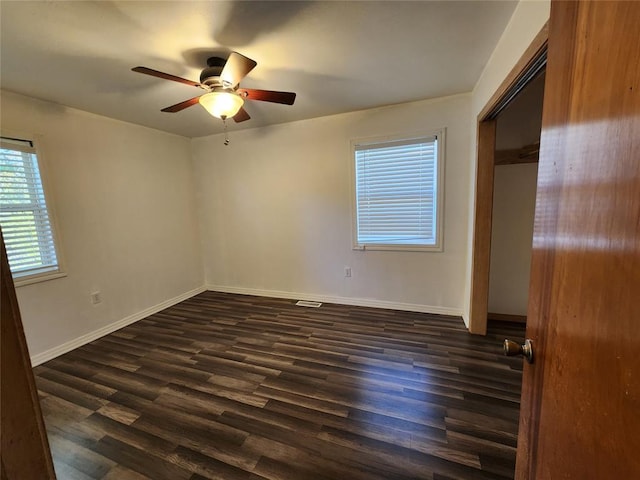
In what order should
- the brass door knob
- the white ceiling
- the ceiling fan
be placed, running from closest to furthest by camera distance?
the brass door knob, the white ceiling, the ceiling fan

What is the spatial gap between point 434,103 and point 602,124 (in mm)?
2643

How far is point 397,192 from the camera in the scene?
305 cm

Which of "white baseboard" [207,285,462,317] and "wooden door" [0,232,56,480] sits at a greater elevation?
"wooden door" [0,232,56,480]

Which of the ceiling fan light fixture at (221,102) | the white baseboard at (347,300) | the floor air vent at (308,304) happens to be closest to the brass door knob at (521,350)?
the ceiling fan light fixture at (221,102)

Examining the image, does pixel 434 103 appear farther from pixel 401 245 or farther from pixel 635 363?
pixel 635 363

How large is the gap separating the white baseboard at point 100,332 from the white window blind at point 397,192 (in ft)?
9.15

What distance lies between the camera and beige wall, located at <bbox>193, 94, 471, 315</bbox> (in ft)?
9.42

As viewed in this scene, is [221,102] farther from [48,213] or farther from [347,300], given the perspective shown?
[347,300]

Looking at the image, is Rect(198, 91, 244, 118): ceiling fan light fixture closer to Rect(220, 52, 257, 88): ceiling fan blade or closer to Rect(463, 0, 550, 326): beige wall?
Rect(220, 52, 257, 88): ceiling fan blade

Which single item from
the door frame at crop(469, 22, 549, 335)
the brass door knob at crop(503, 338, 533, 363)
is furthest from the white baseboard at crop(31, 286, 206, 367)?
the door frame at crop(469, 22, 549, 335)

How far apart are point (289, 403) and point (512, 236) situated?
2696mm

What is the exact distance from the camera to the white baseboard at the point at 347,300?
3.08 metres

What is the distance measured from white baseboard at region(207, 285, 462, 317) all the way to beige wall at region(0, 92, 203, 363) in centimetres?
79

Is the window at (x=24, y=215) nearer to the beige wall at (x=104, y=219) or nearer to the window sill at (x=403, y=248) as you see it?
the beige wall at (x=104, y=219)
